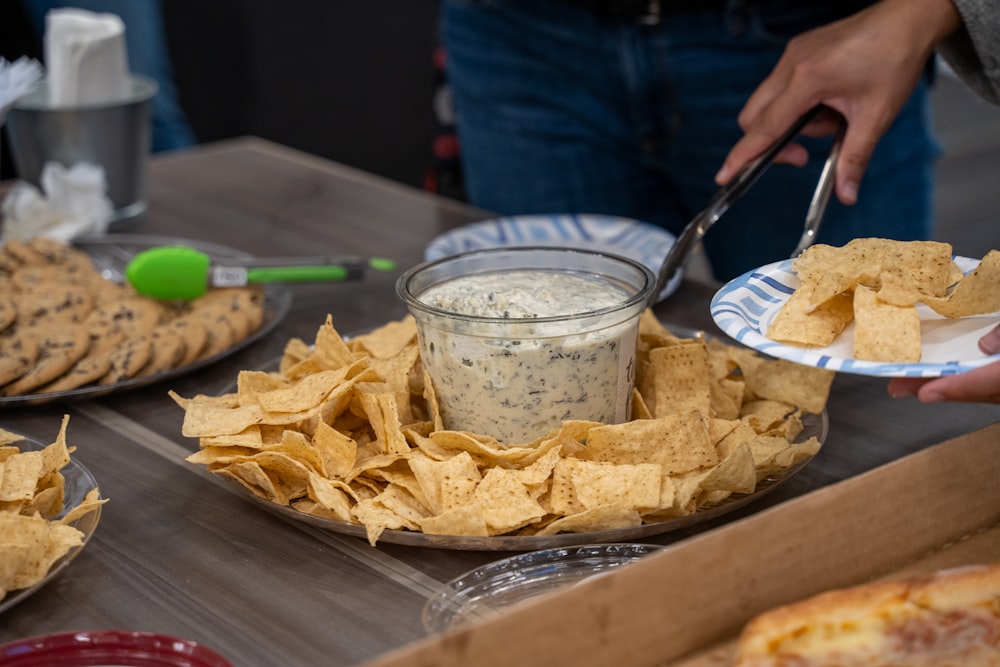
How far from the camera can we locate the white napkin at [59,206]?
1786 millimetres

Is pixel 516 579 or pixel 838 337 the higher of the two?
pixel 838 337

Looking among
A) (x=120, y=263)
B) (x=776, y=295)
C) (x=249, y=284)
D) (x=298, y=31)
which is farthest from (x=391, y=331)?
(x=298, y=31)

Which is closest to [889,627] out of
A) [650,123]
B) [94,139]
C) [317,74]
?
[650,123]

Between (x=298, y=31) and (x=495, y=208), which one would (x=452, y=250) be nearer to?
(x=495, y=208)

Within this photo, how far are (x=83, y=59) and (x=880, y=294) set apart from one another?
1365mm

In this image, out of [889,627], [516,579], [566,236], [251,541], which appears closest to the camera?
[889,627]

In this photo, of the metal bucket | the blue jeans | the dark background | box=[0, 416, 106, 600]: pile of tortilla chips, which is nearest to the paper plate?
box=[0, 416, 106, 600]: pile of tortilla chips

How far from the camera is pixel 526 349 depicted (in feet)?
3.28

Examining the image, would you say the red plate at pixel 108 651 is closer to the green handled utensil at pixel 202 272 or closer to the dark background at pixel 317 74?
the green handled utensil at pixel 202 272

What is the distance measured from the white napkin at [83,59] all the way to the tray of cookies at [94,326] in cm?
32

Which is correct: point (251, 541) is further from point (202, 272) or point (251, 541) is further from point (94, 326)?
point (202, 272)

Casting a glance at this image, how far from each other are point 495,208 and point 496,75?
0.81 feet

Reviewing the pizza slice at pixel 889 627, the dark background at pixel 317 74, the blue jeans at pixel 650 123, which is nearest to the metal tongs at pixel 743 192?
the blue jeans at pixel 650 123

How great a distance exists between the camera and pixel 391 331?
130cm
